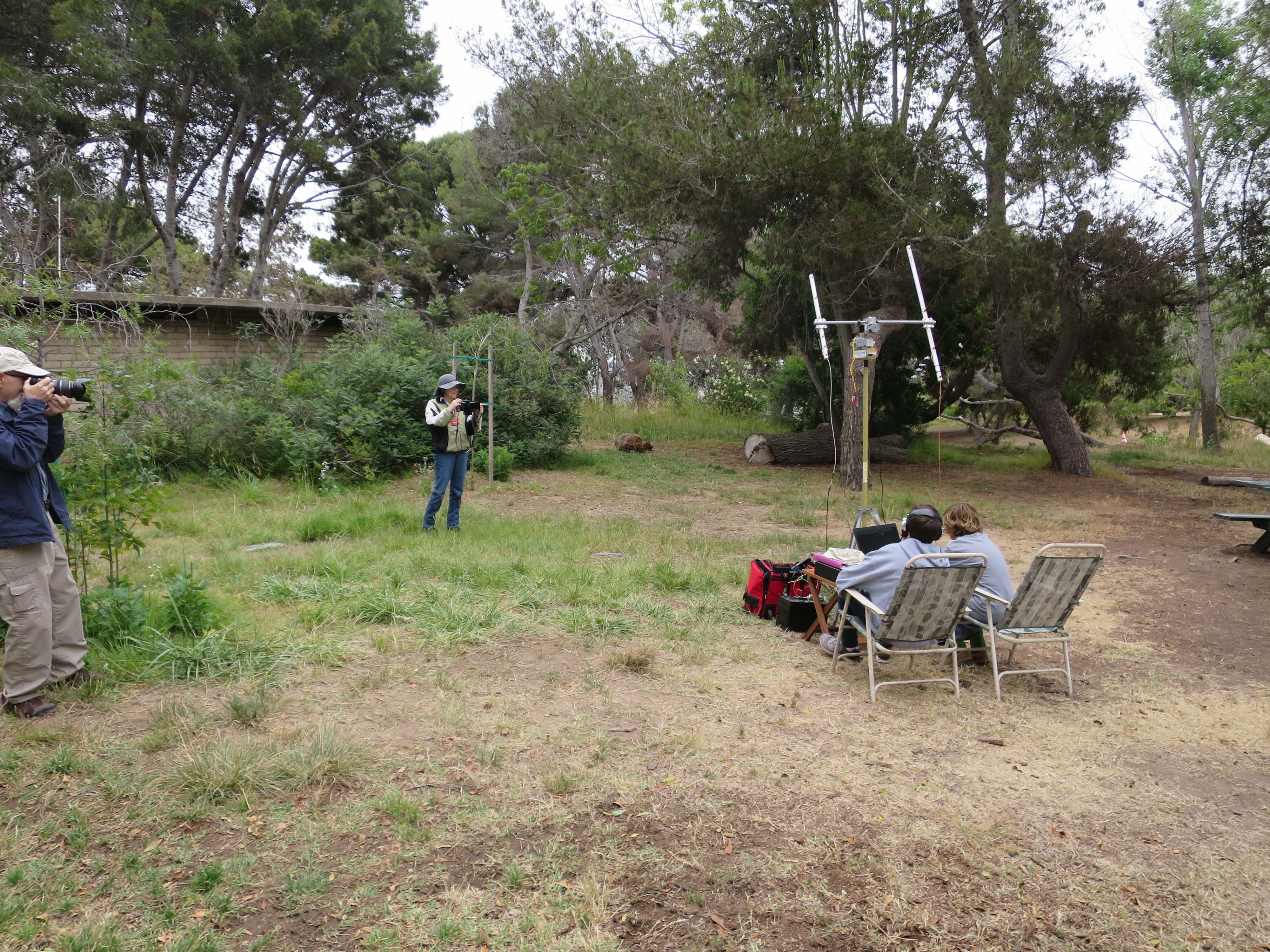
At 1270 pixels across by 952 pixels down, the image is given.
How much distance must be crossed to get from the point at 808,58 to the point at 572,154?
412 cm

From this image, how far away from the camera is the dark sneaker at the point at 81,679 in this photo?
14.1 feet

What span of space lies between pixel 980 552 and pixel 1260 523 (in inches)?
238

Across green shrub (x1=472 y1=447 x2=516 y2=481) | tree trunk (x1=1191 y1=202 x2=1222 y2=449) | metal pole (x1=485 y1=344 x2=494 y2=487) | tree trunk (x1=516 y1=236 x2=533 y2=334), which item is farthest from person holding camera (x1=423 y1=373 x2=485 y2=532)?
tree trunk (x1=1191 y1=202 x2=1222 y2=449)

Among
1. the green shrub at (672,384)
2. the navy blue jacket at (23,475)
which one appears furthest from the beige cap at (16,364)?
the green shrub at (672,384)

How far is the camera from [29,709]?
13.2ft

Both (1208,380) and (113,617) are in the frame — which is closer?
(113,617)

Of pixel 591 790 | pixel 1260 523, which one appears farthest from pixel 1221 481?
pixel 591 790

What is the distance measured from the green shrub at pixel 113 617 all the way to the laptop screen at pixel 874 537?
465 centimetres

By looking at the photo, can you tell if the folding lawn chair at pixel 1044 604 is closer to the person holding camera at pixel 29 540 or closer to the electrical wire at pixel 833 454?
the electrical wire at pixel 833 454

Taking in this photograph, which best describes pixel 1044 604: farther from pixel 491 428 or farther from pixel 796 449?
pixel 796 449

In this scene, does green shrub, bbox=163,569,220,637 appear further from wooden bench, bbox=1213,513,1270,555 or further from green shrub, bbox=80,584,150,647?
wooden bench, bbox=1213,513,1270,555

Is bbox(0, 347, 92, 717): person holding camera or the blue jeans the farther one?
the blue jeans

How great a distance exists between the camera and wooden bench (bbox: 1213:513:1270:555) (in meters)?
8.92

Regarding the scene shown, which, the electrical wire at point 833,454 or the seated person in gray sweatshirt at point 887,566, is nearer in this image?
the seated person in gray sweatshirt at point 887,566
